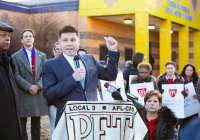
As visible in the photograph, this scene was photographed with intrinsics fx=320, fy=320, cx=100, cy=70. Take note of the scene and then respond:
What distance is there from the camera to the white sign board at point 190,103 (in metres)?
7.59

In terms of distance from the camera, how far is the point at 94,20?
1711 centimetres

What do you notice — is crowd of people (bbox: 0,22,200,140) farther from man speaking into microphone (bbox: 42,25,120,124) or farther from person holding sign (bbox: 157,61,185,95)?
person holding sign (bbox: 157,61,185,95)

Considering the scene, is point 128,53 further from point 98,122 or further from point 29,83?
point 98,122

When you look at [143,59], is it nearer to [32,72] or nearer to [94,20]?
[32,72]

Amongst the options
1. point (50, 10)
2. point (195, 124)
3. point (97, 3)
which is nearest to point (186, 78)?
point (195, 124)

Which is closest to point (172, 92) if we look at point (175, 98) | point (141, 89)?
point (175, 98)

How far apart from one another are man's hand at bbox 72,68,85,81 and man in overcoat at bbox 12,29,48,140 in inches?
110

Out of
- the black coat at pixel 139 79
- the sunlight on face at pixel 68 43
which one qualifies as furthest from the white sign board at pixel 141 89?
the sunlight on face at pixel 68 43

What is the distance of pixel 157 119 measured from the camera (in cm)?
477

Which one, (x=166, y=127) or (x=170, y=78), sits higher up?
(x=170, y=78)

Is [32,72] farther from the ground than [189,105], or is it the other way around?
[32,72]

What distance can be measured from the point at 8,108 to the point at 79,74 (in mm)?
1055

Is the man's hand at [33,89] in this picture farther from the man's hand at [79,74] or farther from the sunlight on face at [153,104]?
the man's hand at [79,74]

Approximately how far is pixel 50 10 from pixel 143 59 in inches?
427
